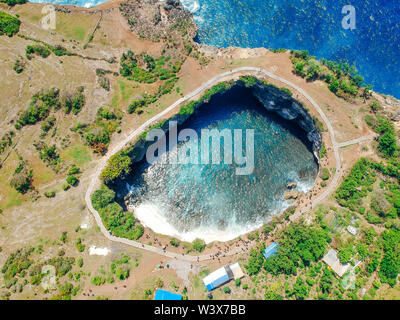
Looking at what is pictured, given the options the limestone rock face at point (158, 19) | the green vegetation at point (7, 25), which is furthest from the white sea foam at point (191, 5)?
the green vegetation at point (7, 25)

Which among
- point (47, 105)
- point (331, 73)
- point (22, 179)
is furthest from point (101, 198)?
point (331, 73)

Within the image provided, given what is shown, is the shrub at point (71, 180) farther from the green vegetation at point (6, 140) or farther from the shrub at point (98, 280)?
the shrub at point (98, 280)

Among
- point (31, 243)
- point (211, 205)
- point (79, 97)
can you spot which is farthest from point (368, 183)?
point (31, 243)

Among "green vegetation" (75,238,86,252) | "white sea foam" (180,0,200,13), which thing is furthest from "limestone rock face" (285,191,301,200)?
"white sea foam" (180,0,200,13)

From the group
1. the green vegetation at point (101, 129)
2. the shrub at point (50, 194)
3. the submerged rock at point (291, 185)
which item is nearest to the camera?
the shrub at point (50, 194)

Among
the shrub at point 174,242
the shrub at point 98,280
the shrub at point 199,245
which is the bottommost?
the shrub at point 98,280

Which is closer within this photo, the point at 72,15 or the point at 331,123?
the point at 331,123

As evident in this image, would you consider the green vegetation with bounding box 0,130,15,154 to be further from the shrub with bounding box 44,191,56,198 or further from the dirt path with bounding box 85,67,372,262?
the dirt path with bounding box 85,67,372,262

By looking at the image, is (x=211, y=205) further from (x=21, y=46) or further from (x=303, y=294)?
(x=21, y=46)
